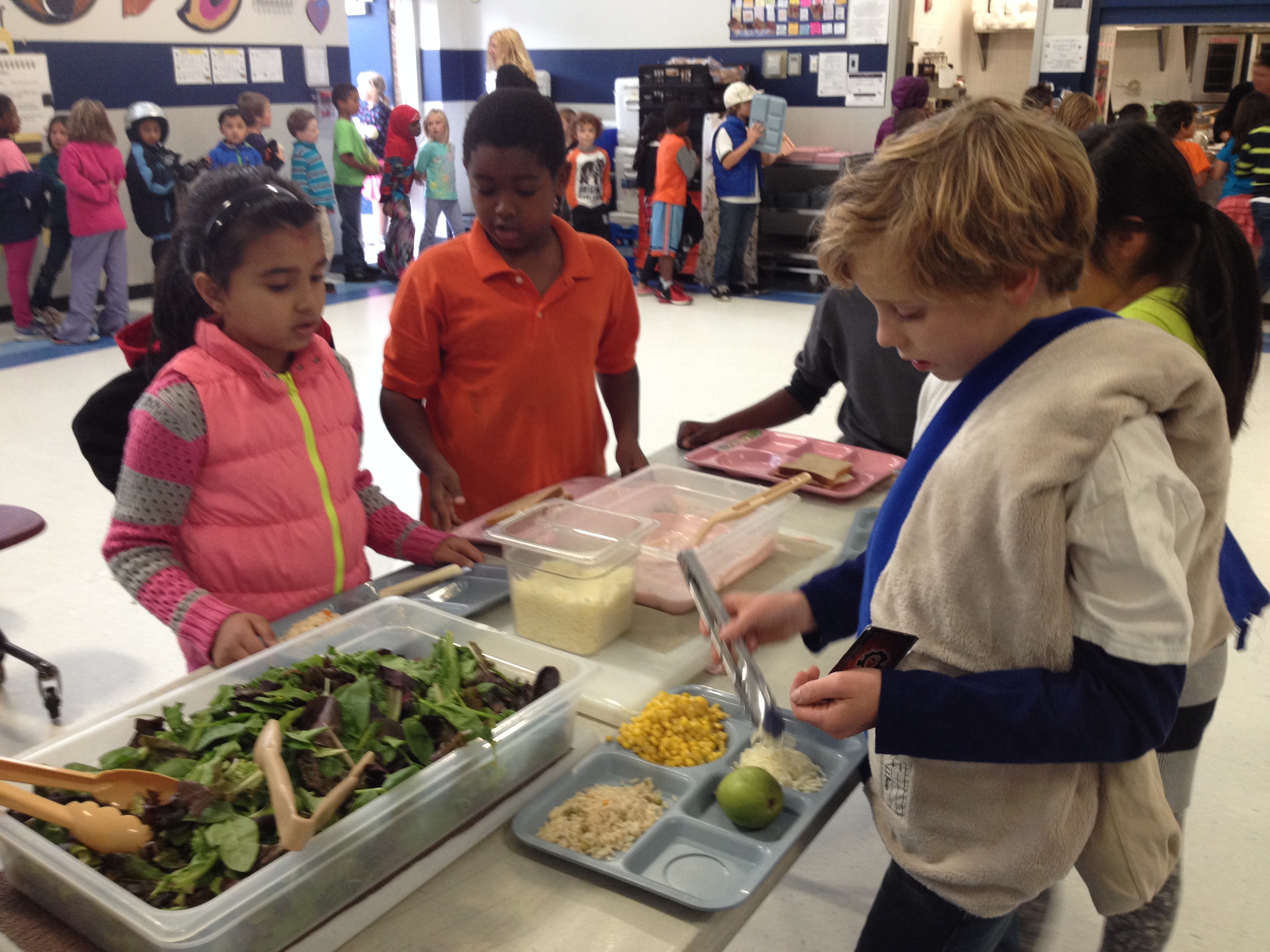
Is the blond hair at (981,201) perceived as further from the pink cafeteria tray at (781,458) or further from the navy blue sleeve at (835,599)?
the pink cafeteria tray at (781,458)

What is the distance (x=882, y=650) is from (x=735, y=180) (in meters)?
7.33

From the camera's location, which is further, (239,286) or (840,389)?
(840,389)

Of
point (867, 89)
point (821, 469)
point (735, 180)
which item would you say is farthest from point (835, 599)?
point (867, 89)

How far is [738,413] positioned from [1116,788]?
145 cm

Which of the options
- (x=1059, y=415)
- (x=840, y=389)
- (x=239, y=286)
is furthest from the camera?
(x=840, y=389)

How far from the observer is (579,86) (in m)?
10.2

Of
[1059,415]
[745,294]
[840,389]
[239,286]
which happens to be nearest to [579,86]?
[745,294]

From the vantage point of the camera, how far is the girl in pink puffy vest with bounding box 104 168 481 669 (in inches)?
55.9

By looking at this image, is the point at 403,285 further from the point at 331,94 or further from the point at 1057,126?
the point at 331,94

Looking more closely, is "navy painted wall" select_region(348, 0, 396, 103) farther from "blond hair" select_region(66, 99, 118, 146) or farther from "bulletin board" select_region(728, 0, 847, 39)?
"blond hair" select_region(66, 99, 118, 146)

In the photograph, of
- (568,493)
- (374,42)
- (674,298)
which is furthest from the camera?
(374,42)

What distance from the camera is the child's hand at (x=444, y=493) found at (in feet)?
6.16

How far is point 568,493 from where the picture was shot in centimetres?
188

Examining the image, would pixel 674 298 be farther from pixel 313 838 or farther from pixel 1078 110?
pixel 313 838
